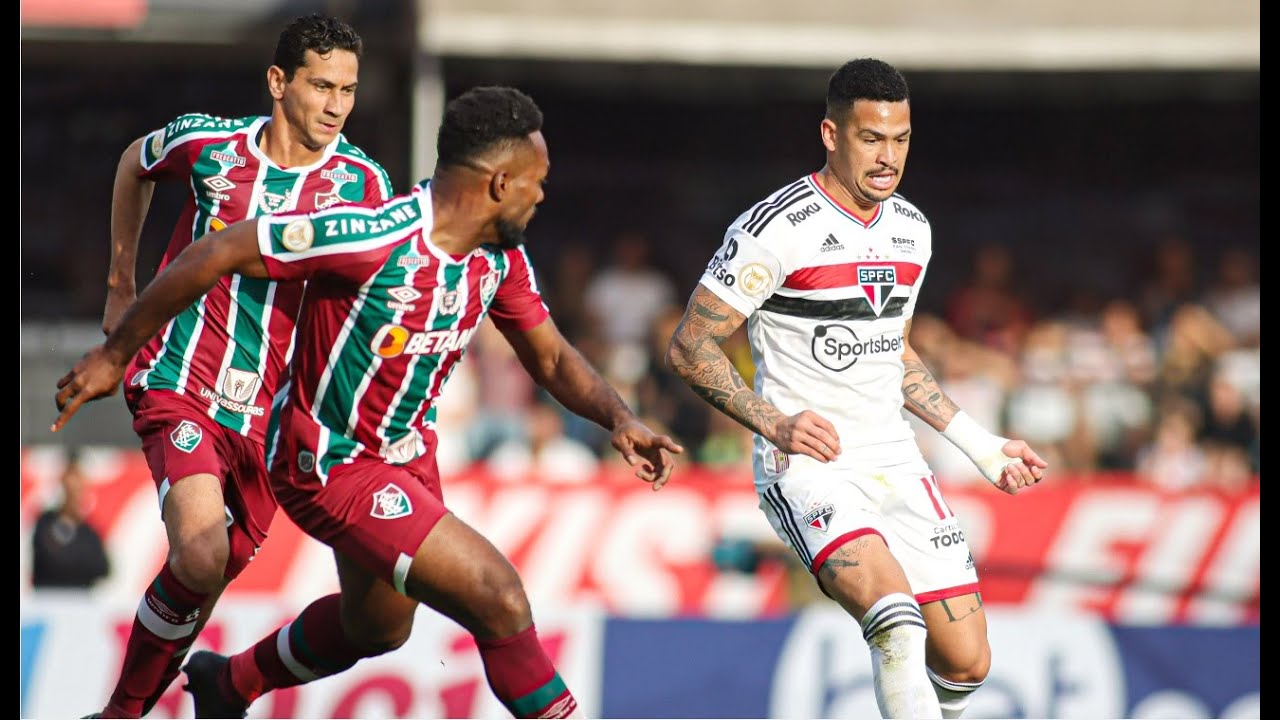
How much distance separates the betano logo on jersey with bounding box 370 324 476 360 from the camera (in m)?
5.42

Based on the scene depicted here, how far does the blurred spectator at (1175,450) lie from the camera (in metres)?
13.4

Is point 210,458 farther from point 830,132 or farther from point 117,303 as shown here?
point 830,132

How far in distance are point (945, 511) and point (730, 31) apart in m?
9.45

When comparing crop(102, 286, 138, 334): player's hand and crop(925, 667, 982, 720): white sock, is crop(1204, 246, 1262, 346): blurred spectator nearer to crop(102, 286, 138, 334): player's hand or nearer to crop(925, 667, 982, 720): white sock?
crop(925, 667, 982, 720): white sock

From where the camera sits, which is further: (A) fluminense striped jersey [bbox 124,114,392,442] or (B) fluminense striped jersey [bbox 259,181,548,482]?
(A) fluminense striped jersey [bbox 124,114,392,442]

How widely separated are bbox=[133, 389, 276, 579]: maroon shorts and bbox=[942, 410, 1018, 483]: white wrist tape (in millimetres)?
2701

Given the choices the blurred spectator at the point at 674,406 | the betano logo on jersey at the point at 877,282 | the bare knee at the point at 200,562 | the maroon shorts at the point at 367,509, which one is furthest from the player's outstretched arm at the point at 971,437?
the blurred spectator at the point at 674,406

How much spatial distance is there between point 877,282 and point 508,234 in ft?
5.20

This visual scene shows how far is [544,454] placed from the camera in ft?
42.8

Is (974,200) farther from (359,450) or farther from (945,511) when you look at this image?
(359,450)

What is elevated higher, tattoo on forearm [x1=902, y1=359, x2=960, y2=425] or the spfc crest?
tattoo on forearm [x1=902, y1=359, x2=960, y2=425]

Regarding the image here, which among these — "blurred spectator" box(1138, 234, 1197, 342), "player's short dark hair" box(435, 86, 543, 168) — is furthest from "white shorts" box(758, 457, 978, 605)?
"blurred spectator" box(1138, 234, 1197, 342)

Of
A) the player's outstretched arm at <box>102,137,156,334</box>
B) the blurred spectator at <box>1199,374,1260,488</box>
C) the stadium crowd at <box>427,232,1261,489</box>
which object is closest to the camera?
the player's outstretched arm at <box>102,137,156,334</box>

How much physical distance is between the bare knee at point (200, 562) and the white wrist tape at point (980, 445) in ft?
9.16
